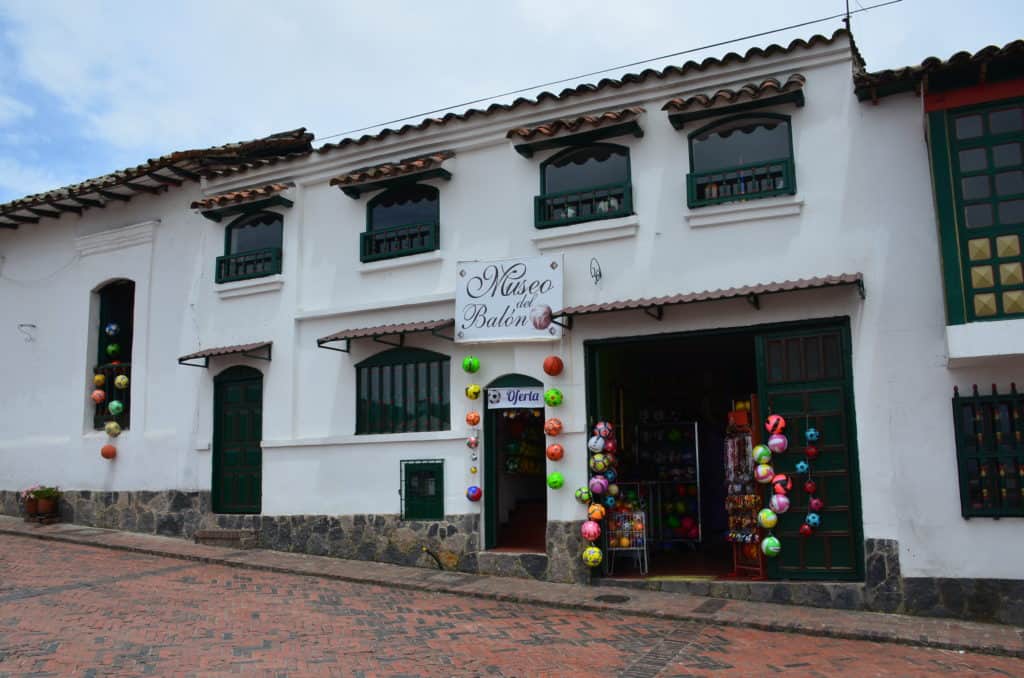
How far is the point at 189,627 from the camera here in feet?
29.7

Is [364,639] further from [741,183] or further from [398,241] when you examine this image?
[741,183]

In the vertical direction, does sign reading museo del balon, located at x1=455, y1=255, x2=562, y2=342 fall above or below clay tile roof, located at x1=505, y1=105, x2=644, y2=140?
below

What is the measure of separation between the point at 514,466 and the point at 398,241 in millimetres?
3885

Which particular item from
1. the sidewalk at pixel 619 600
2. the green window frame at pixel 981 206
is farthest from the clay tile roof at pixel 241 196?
the green window frame at pixel 981 206

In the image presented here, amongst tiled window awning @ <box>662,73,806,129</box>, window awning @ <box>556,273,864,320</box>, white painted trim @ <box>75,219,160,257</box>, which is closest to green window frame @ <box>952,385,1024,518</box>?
window awning @ <box>556,273,864,320</box>

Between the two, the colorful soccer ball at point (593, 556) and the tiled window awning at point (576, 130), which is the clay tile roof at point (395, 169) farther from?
the colorful soccer ball at point (593, 556)

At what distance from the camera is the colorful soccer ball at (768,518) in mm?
10062

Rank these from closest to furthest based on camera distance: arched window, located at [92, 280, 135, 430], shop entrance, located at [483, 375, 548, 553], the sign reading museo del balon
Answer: the sign reading museo del balon → shop entrance, located at [483, 375, 548, 553] → arched window, located at [92, 280, 135, 430]

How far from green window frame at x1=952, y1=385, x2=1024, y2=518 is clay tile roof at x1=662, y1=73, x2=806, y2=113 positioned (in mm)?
4052

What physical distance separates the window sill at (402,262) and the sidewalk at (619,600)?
4437 millimetres

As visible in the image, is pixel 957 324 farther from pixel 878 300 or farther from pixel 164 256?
pixel 164 256

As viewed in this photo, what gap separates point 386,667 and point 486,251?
6.38m

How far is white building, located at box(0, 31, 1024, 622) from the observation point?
9.46 metres

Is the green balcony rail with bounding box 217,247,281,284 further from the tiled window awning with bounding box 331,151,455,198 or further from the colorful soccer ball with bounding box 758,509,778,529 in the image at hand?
the colorful soccer ball with bounding box 758,509,778,529
